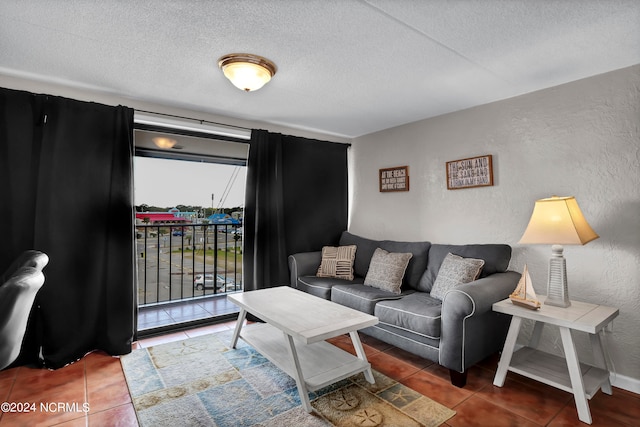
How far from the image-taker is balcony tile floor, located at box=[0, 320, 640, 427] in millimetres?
1918

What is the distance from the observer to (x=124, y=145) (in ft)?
9.51

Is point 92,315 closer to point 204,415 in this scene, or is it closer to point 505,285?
point 204,415

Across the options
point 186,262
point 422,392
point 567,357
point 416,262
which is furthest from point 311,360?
point 186,262

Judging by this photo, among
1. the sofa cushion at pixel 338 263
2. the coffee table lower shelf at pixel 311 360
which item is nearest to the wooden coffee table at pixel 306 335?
the coffee table lower shelf at pixel 311 360

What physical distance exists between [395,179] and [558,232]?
1.96 m

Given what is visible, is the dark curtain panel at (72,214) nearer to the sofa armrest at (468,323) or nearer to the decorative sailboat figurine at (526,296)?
the sofa armrest at (468,323)

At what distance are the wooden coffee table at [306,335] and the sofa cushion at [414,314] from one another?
0.42 meters

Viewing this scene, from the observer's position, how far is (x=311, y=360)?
236cm

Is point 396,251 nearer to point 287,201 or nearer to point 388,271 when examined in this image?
point 388,271

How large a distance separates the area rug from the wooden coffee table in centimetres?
14

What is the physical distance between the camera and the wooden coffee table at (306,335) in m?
2.04

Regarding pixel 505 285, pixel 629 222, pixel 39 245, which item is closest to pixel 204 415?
pixel 39 245

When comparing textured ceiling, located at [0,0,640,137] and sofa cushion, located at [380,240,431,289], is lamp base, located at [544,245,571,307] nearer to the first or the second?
sofa cushion, located at [380,240,431,289]

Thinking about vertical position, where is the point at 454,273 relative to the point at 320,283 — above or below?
above
